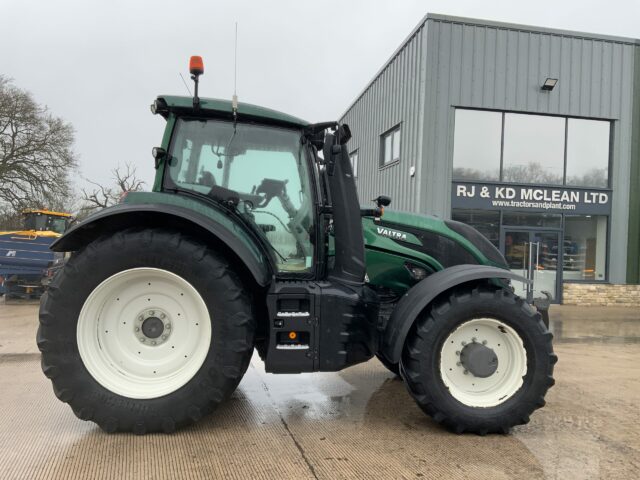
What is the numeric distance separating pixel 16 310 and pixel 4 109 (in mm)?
18402

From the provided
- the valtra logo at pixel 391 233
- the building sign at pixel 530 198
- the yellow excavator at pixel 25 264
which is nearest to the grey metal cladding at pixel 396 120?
the building sign at pixel 530 198

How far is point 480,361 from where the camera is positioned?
A: 3387 millimetres

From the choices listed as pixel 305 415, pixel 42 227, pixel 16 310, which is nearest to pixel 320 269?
pixel 305 415

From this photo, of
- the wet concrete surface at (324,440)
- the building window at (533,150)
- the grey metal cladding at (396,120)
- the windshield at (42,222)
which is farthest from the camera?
the windshield at (42,222)

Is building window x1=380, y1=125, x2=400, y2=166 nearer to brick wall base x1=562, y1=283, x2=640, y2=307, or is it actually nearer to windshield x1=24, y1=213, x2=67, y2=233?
brick wall base x1=562, y1=283, x2=640, y2=307

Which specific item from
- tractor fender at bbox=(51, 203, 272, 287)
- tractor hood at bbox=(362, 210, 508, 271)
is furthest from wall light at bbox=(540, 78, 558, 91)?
tractor fender at bbox=(51, 203, 272, 287)

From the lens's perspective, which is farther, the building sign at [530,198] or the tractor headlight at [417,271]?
the building sign at [530,198]

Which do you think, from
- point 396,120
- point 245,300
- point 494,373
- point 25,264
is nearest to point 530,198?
point 396,120

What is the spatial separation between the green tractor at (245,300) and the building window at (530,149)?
882 cm

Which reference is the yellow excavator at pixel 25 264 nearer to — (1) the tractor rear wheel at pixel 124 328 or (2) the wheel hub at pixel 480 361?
(1) the tractor rear wheel at pixel 124 328

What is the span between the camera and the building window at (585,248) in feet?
40.3

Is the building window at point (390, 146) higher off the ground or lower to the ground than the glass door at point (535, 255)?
higher

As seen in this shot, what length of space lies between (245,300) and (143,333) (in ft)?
2.54

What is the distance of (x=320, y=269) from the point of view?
11.5 ft
